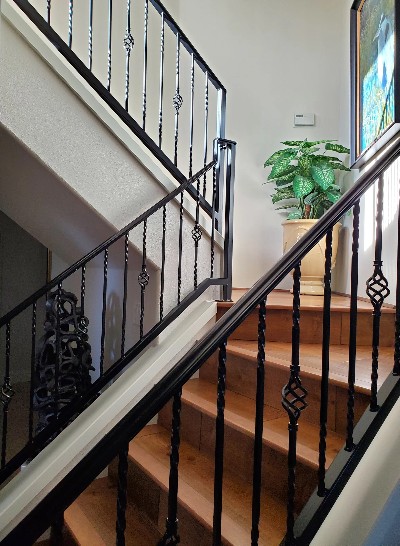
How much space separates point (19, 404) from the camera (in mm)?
4551

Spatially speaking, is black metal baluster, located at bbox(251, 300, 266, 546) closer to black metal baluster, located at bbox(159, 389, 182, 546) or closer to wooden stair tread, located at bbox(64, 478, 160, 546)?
black metal baluster, located at bbox(159, 389, 182, 546)

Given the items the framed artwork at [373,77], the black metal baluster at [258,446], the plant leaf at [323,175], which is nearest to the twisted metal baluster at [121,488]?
the black metal baluster at [258,446]

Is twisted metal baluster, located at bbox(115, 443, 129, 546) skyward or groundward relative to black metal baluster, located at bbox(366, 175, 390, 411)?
groundward

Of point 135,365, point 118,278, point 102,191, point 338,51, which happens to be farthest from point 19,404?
point 338,51

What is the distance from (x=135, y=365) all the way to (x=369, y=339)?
4.27 ft

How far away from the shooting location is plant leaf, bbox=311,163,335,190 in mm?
3244

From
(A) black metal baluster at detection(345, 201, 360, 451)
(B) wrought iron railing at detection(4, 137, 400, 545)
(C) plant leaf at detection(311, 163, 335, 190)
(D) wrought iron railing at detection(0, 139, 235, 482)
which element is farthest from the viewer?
(C) plant leaf at detection(311, 163, 335, 190)

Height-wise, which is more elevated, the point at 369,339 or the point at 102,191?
the point at 102,191

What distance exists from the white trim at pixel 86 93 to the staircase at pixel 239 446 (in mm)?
1014

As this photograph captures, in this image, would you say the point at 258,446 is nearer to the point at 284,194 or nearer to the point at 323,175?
the point at 323,175

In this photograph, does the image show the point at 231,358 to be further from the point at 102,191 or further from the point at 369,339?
the point at 102,191

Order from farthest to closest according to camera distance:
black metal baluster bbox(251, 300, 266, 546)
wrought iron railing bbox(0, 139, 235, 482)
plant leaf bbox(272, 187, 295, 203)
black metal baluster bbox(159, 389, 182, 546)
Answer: plant leaf bbox(272, 187, 295, 203), wrought iron railing bbox(0, 139, 235, 482), black metal baluster bbox(251, 300, 266, 546), black metal baluster bbox(159, 389, 182, 546)

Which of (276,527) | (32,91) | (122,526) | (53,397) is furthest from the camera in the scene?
(53,397)

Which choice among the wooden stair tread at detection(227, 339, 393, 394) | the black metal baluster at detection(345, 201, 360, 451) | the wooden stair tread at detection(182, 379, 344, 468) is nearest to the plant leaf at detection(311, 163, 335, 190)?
the wooden stair tread at detection(227, 339, 393, 394)
